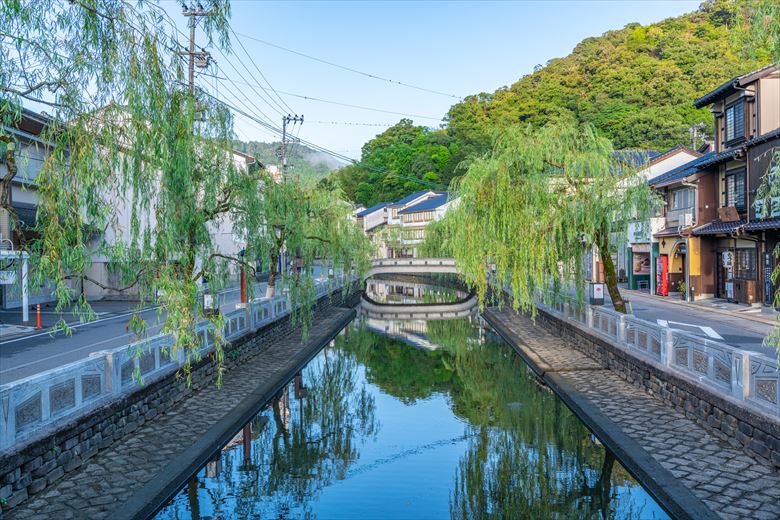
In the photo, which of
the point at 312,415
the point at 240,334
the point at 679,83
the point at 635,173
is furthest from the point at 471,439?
the point at 679,83

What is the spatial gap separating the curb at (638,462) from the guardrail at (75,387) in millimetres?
7470

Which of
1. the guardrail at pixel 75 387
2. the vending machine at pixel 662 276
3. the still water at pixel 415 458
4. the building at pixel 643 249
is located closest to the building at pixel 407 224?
the building at pixel 643 249

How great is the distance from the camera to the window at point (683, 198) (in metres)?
30.0

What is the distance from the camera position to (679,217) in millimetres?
29750

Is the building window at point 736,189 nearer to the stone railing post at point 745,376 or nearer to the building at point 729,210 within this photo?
the building at point 729,210

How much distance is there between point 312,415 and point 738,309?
60.1 ft

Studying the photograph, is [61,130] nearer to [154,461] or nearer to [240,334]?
[154,461]

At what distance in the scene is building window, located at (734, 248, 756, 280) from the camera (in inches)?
971

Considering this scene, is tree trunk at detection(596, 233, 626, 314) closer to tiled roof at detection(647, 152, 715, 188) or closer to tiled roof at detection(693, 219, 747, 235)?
tiled roof at detection(693, 219, 747, 235)

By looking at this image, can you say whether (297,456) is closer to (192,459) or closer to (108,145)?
(192,459)

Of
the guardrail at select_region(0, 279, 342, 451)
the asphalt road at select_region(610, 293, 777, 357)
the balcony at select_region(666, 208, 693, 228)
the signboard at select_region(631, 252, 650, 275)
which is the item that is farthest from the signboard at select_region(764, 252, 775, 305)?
the guardrail at select_region(0, 279, 342, 451)

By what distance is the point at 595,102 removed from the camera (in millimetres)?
74250

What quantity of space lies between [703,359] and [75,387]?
1060 centimetres

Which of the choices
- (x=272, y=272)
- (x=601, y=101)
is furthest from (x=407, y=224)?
(x=272, y=272)
